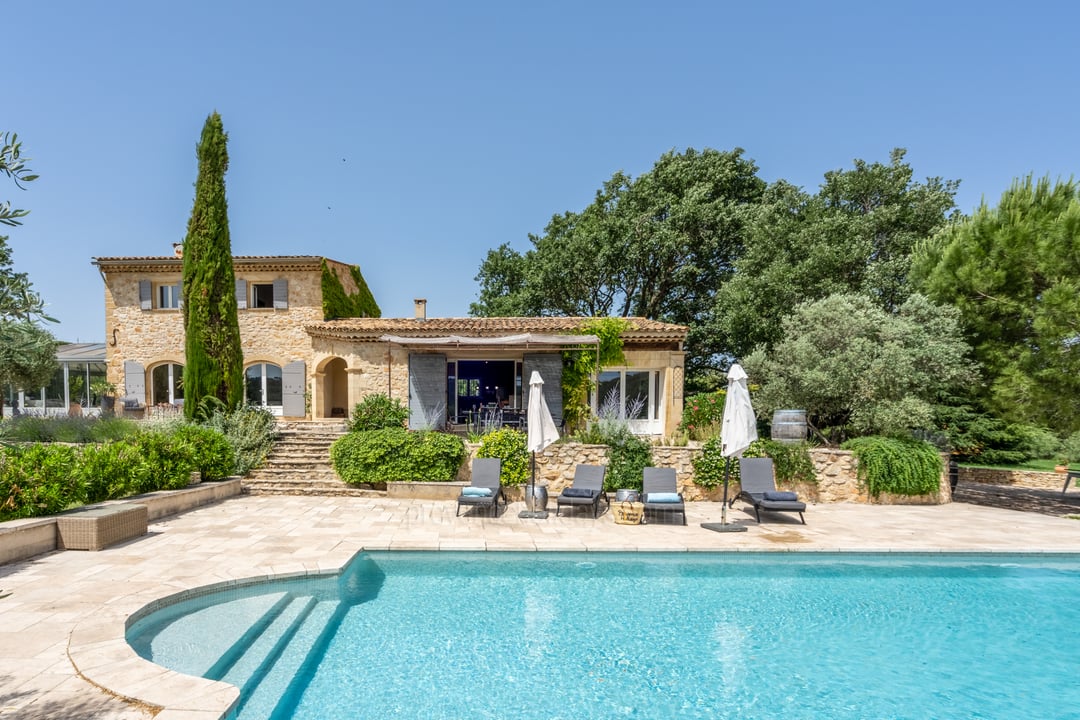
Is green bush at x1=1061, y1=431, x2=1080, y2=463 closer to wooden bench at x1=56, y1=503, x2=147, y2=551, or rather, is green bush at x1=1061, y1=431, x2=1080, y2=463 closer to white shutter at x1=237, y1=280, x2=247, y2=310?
wooden bench at x1=56, y1=503, x2=147, y2=551

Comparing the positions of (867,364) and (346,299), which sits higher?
(346,299)

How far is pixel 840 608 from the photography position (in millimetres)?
7160

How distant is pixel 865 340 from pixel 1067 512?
6.18 meters

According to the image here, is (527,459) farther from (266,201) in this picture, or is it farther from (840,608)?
(266,201)

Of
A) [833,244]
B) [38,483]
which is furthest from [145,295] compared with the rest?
[833,244]

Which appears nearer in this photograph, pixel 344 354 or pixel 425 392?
pixel 425 392

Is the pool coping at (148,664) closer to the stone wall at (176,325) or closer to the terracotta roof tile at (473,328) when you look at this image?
the terracotta roof tile at (473,328)

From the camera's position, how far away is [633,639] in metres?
6.13

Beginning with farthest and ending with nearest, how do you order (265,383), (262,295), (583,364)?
1. (262,295)
2. (265,383)
3. (583,364)

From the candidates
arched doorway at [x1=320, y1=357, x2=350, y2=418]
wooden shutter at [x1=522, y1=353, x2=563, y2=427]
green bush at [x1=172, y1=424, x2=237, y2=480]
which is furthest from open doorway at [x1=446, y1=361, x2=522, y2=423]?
green bush at [x1=172, y1=424, x2=237, y2=480]

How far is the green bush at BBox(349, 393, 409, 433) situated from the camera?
47.7 ft

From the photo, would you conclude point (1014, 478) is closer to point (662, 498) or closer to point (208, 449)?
point (662, 498)

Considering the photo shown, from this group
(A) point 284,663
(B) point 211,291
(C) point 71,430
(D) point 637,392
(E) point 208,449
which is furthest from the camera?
(D) point 637,392

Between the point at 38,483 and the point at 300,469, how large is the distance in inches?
233
